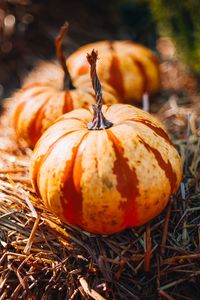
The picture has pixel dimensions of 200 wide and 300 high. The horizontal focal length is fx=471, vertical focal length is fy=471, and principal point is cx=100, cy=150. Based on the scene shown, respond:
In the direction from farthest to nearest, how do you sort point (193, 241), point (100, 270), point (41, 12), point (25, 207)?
1. point (41, 12)
2. point (25, 207)
3. point (193, 241)
4. point (100, 270)

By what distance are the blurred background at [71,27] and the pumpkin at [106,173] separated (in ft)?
6.65

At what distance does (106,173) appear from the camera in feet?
7.55

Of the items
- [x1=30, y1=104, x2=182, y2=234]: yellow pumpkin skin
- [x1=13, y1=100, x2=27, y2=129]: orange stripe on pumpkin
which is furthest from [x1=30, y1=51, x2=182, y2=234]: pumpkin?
[x1=13, y1=100, x2=27, y2=129]: orange stripe on pumpkin

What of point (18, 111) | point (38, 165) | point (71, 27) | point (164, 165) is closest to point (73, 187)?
point (38, 165)

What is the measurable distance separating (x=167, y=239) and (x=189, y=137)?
3.11 ft

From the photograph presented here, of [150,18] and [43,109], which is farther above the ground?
[150,18]

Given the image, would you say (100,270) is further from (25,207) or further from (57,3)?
(57,3)

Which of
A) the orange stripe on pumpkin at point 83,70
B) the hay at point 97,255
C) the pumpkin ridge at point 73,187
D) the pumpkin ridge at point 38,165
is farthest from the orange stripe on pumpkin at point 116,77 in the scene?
the pumpkin ridge at point 73,187

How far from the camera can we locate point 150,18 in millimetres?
5055

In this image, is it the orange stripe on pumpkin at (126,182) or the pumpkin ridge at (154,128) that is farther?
the pumpkin ridge at (154,128)

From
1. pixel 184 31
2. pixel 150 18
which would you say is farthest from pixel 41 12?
pixel 184 31

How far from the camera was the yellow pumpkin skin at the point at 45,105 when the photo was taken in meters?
3.15

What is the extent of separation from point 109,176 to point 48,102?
1.06 m

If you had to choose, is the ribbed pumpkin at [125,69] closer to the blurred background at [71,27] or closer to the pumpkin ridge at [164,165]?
the blurred background at [71,27]
